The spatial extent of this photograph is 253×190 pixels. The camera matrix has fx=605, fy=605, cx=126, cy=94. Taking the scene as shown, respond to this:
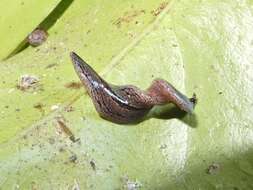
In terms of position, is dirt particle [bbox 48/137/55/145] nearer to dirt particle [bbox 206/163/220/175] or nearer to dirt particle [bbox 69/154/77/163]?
dirt particle [bbox 69/154/77/163]

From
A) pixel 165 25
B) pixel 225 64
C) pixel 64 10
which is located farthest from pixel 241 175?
pixel 64 10

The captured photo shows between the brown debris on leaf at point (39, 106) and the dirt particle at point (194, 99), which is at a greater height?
the dirt particle at point (194, 99)

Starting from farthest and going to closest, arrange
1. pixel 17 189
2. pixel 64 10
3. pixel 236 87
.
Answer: pixel 64 10 < pixel 236 87 < pixel 17 189

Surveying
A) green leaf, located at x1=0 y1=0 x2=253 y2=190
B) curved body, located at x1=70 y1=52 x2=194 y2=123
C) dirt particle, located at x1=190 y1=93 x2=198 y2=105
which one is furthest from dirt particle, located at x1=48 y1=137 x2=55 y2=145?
dirt particle, located at x1=190 y1=93 x2=198 y2=105

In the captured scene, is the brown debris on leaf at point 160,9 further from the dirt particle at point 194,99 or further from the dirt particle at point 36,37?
the dirt particle at point 36,37

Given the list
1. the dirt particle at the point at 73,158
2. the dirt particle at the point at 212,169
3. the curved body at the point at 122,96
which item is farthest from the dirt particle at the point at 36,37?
the dirt particle at the point at 212,169

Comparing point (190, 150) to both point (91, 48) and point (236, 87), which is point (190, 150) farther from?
point (91, 48)
